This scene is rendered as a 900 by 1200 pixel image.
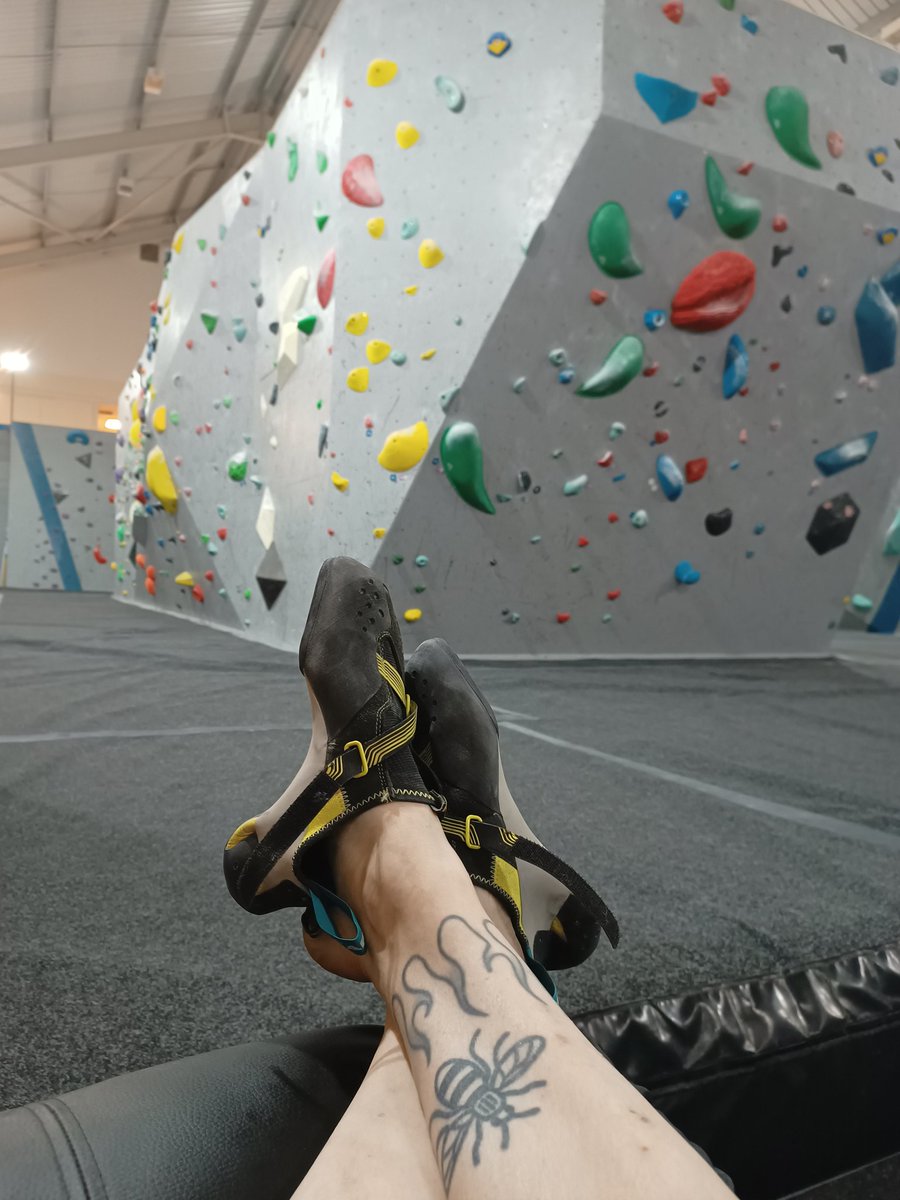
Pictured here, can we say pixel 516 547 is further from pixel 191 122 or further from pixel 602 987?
pixel 191 122

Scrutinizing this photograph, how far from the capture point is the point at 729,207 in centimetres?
264

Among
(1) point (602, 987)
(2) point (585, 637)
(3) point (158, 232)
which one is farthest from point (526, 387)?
(3) point (158, 232)

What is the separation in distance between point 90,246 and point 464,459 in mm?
8893

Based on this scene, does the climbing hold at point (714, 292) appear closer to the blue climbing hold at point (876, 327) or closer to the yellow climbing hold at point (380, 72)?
the blue climbing hold at point (876, 327)

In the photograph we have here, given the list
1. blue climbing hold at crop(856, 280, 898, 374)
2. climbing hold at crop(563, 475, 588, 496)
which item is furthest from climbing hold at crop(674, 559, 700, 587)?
blue climbing hold at crop(856, 280, 898, 374)

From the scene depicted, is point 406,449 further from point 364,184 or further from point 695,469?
point 695,469

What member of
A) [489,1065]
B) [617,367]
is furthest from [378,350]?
[489,1065]

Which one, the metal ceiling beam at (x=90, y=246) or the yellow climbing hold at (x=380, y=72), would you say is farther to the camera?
the metal ceiling beam at (x=90, y=246)

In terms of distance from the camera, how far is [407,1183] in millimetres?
397

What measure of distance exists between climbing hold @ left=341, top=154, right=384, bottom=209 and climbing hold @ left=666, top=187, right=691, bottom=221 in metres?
0.89

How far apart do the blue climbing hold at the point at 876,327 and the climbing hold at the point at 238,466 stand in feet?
7.71

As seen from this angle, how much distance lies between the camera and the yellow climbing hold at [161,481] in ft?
13.7

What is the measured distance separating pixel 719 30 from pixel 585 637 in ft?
6.43

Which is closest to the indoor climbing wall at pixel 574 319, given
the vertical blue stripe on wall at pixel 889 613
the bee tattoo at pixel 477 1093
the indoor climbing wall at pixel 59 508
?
the bee tattoo at pixel 477 1093
